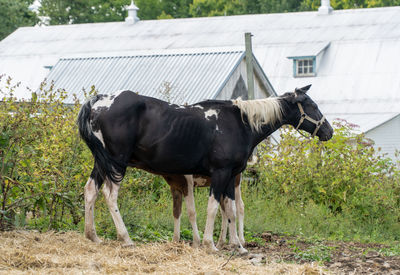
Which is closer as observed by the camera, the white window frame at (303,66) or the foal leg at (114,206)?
the foal leg at (114,206)

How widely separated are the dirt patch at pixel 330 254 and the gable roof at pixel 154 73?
31.6 ft

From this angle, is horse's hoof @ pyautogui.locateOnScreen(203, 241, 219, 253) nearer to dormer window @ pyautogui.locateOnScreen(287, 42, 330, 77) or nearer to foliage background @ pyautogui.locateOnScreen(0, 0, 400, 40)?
dormer window @ pyautogui.locateOnScreen(287, 42, 330, 77)

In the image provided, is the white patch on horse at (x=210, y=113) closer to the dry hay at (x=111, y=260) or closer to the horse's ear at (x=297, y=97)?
the horse's ear at (x=297, y=97)

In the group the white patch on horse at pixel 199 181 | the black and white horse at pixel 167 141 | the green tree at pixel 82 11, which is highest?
the green tree at pixel 82 11

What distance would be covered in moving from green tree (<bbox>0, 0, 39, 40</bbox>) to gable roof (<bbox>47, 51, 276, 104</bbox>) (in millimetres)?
24380

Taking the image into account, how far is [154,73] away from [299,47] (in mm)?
14753

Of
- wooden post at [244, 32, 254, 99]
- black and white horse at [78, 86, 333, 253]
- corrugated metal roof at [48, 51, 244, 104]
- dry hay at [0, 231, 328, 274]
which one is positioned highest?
corrugated metal roof at [48, 51, 244, 104]

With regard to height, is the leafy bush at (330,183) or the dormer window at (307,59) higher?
the dormer window at (307,59)

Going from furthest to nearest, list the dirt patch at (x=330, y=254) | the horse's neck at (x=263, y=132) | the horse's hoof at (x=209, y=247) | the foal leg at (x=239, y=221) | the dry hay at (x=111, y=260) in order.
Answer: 1. the foal leg at (x=239, y=221)
2. the horse's neck at (x=263, y=132)
3. the horse's hoof at (x=209, y=247)
4. the dirt patch at (x=330, y=254)
5. the dry hay at (x=111, y=260)

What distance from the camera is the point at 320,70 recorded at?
3328 centimetres

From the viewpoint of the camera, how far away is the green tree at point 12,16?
150 ft

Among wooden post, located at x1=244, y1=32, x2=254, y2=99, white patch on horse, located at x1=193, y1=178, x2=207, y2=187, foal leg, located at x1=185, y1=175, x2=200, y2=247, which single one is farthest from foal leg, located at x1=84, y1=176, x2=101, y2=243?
wooden post, located at x1=244, y1=32, x2=254, y2=99

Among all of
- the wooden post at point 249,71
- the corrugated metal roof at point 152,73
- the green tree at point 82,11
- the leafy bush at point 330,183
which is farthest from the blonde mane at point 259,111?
the green tree at point 82,11

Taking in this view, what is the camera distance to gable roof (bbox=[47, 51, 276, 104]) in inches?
771
